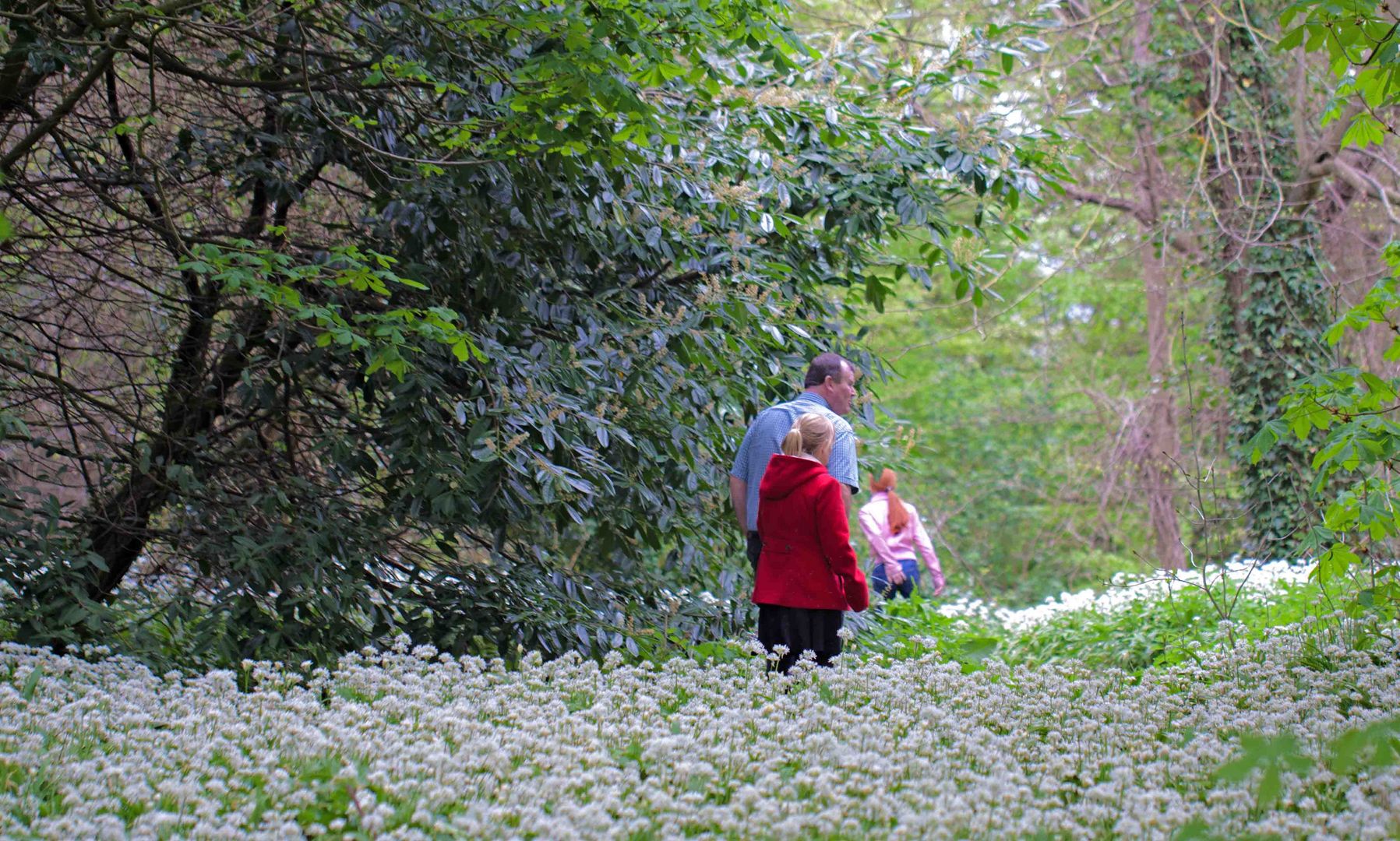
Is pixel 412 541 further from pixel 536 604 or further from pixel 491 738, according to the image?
pixel 491 738

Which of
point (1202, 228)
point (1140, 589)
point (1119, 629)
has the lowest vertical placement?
point (1119, 629)

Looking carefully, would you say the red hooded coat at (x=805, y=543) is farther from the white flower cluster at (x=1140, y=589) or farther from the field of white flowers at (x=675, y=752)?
the white flower cluster at (x=1140, y=589)

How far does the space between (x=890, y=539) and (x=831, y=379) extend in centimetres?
534

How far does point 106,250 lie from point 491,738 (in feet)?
13.1

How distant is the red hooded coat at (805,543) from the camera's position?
538 cm

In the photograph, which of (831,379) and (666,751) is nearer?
(666,751)

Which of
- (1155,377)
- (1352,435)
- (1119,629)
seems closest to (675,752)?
(1352,435)

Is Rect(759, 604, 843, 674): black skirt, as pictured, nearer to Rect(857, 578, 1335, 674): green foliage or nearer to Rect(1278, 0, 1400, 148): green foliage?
Rect(857, 578, 1335, 674): green foliage

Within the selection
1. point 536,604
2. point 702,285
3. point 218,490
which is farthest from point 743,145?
point 218,490

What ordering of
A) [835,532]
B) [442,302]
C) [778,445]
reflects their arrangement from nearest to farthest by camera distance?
[835,532], [778,445], [442,302]

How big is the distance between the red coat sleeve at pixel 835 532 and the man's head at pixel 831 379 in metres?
0.55

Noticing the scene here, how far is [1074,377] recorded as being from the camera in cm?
2031

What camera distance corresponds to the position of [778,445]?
568cm

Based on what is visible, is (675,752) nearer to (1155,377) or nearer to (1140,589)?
(1140,589)
